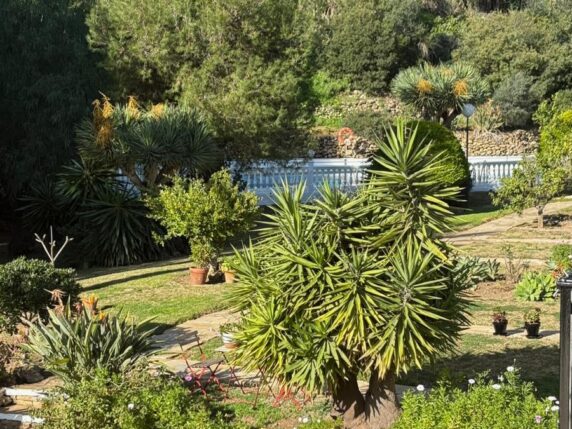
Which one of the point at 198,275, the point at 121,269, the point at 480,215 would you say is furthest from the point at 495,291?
the point at 480,215

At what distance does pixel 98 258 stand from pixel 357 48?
79.5 feet

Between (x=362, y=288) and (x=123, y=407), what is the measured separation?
6.95ft

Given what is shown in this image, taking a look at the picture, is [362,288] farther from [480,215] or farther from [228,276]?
[480,215]

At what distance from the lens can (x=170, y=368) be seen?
30.2 ft

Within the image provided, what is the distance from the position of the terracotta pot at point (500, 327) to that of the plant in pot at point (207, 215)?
562cm

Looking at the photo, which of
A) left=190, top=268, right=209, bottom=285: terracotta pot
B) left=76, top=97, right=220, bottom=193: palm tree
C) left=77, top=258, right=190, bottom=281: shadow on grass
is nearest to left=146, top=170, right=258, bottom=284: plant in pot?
left=190, top=268, right=209, bottom=285: terracotta pot

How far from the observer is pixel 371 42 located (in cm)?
3978

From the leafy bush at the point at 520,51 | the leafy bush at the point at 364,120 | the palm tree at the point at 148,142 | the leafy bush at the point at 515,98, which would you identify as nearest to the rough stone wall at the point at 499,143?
the leafy bush at the point at 515,98

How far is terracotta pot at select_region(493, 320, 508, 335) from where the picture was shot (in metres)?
10.3

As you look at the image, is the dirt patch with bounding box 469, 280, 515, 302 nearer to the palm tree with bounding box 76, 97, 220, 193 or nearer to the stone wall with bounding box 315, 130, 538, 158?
the palm tree with bounding box 76, 97, 220, 193

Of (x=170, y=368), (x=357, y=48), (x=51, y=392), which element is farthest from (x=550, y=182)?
(x=357, y=48)

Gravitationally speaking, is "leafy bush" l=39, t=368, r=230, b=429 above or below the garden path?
below

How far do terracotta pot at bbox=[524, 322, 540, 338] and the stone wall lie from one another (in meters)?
25.1

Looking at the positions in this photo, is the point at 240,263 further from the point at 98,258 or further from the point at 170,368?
the point at 98,258
